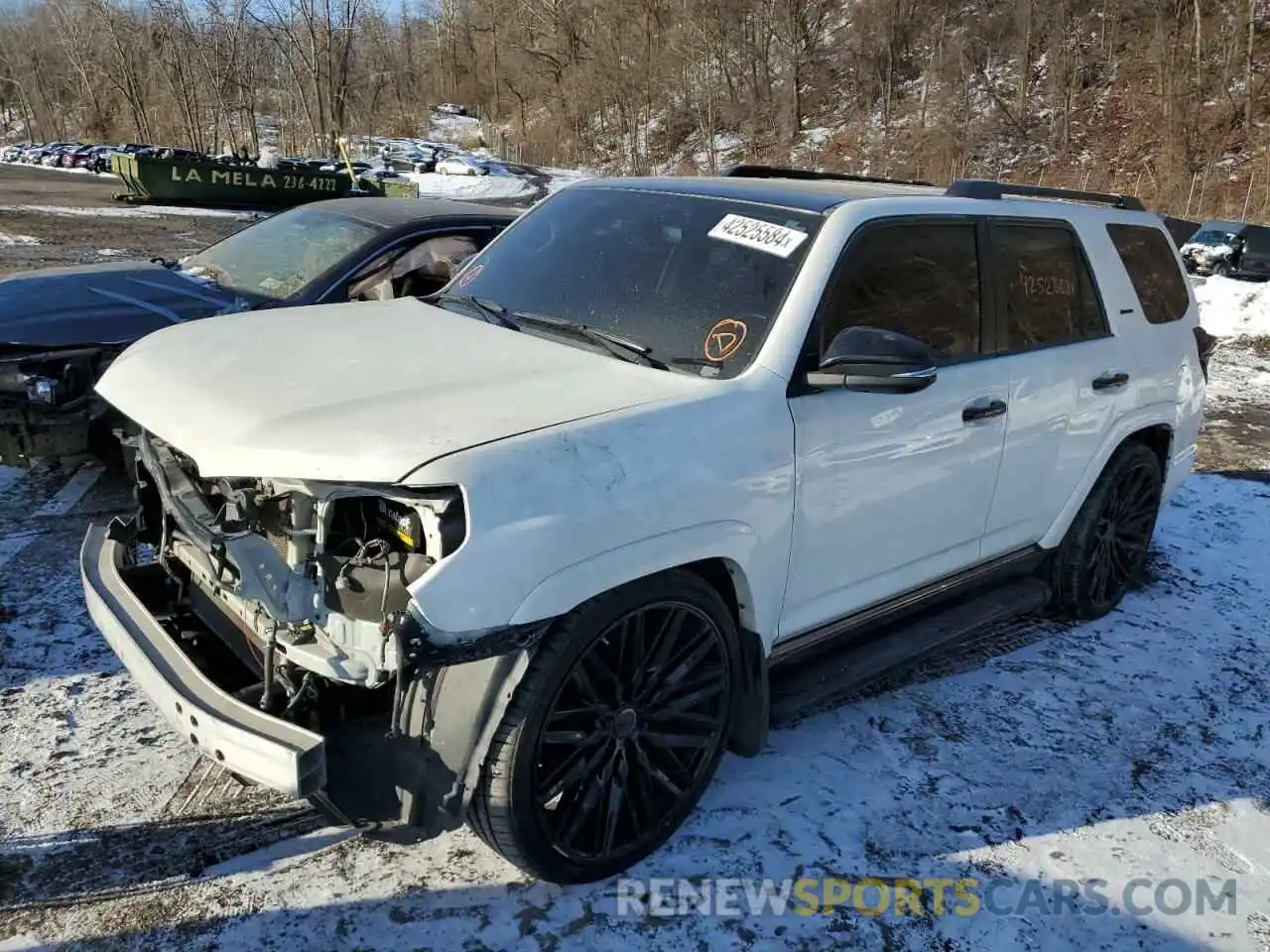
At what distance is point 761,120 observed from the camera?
5269 centimetres

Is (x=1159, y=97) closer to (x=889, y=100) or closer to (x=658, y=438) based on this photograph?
(x=889, y=100)

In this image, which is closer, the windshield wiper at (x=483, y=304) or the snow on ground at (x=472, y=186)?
the windshield wiper at (x=483, y=304)

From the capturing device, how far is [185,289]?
19.6 ft

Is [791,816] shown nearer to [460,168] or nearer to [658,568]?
[658,568]

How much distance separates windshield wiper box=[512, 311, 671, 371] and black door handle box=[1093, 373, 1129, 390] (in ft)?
7.26

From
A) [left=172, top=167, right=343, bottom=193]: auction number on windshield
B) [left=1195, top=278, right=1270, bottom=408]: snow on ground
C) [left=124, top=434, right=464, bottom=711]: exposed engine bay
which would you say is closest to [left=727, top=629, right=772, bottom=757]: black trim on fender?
[left=124, top=434, right=464, bottom=711]: exposed engine bay

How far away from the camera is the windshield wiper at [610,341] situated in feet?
10.2

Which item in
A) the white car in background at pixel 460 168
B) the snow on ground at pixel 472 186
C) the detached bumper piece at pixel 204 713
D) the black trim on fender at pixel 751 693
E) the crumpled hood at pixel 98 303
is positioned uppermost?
the white car in background at pixel 460 168

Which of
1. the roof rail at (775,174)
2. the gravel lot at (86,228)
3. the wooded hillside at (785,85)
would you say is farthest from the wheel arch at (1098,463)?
the wooded hillside at (785,85)

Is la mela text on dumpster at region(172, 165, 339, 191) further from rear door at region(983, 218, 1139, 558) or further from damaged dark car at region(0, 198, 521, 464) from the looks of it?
rear door at region(983, 218, 1139, 558)

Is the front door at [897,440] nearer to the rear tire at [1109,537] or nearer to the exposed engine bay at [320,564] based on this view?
the rear tire at [1109,537]

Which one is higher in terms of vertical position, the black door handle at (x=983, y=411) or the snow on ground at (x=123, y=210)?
the snow on ground at (x=123, y=210)

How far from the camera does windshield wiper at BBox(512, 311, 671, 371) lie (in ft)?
10.2

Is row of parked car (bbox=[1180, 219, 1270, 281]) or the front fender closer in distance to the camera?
the front fender
